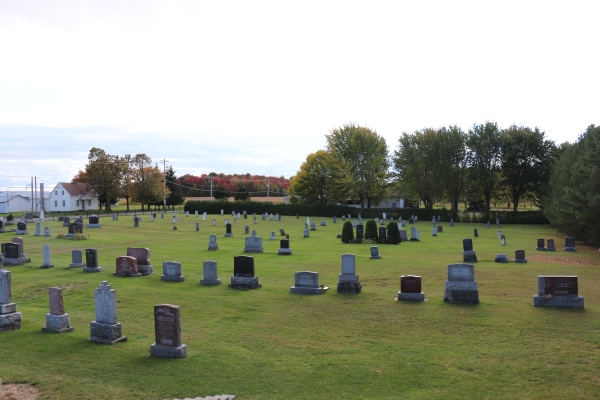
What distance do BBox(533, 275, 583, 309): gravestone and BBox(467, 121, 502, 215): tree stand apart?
50.9m

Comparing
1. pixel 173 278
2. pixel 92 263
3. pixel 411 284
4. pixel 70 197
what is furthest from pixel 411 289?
pixel 70 197

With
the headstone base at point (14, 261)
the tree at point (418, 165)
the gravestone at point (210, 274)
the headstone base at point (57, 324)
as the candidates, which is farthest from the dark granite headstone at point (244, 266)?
the tree at point (418, 165)

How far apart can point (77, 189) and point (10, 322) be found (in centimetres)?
8299

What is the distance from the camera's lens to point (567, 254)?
89.5ft

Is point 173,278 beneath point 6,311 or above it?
beneath

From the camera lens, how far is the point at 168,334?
977 centimetres

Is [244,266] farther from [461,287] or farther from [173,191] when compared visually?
[173,191]

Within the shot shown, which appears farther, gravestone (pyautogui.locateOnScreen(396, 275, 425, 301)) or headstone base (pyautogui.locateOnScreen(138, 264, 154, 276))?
headstone base (pyautogui.locateOnScreen(138, 264, 154, 276))

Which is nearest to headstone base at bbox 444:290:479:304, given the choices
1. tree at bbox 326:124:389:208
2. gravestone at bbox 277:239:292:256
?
gravestone at bbox 277:239:292:256

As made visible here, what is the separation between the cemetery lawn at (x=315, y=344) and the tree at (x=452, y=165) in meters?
49.2

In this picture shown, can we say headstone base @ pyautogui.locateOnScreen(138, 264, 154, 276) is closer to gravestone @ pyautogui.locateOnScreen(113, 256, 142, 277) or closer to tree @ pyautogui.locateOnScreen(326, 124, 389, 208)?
gravestone @ pyautogui.locateOnScreen(113, 256, 142, 277)

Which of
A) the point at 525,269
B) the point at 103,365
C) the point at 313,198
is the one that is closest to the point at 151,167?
the point at 313,198

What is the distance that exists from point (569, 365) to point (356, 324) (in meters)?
4.73

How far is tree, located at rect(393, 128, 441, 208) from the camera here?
69188mm
